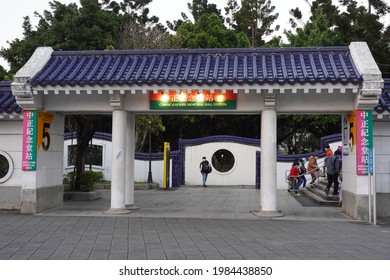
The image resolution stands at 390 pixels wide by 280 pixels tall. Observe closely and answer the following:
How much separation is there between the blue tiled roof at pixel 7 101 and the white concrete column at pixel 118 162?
2.97 metres

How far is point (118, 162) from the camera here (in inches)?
504

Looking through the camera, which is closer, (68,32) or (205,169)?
(205,169)

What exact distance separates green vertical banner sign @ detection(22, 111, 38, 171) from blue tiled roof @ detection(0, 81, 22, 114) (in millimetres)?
622

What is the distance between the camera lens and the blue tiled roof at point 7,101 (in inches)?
518

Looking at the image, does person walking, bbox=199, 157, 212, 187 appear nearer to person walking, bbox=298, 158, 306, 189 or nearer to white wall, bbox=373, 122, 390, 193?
person walking, bbox=298, 158, 306, 189

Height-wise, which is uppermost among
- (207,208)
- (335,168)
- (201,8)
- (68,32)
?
(201,8)

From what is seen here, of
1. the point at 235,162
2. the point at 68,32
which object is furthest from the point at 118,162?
the point at 68,32

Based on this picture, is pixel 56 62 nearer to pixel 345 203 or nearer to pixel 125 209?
pixel 125 209

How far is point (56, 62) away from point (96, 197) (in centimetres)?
616

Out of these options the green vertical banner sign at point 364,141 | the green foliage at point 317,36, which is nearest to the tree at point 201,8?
the green foliage at point 317,36

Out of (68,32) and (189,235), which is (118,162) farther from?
(68,32)

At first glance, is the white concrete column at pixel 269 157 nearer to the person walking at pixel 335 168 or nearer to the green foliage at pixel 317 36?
the person walking at pixel 335 168

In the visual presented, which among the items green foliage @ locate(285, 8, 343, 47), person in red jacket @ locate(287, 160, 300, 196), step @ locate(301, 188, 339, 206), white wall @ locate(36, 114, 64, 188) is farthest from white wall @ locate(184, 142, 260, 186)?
white wall @ locate(36, 114, 64, 188)

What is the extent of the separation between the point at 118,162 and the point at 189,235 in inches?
165
